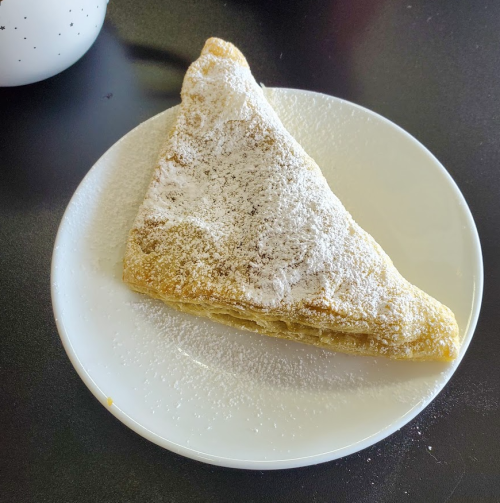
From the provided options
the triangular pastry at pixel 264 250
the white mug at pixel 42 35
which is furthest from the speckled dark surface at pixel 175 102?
the triangular pastry at pixel 264 250

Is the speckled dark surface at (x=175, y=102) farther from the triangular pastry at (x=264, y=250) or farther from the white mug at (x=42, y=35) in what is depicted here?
the triangular pastry at (x=264, y=250)

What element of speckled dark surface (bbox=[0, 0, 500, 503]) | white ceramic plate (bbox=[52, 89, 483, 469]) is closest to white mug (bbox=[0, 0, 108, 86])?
speckled dark surface (bbox=[0, 0, 500, 503])

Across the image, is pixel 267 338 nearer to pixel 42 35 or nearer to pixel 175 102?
pixel 175 102

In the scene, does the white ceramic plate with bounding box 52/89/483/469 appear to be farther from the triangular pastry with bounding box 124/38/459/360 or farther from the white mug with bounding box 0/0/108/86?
the white mug with bounding box 0/0/108/86

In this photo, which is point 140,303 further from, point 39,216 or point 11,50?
point 11,50

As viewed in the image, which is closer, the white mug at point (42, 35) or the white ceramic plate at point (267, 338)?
the white ceramic plate at point (267, 338)

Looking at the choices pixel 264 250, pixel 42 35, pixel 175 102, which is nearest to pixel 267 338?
pixel 264 250
